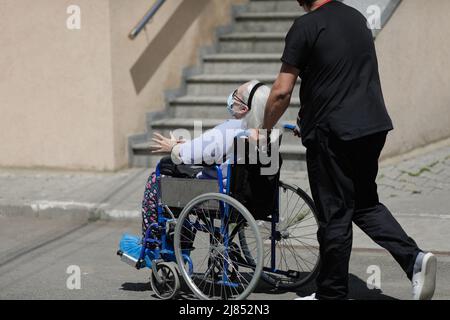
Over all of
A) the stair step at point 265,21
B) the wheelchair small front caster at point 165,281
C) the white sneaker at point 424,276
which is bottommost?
the wheelchair small front caster at point 165,281

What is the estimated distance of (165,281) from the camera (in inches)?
201

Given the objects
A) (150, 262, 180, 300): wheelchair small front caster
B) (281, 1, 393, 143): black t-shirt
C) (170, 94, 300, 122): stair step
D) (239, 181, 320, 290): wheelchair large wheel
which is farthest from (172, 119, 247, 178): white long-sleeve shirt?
(170, 94, 300, 122): stair step

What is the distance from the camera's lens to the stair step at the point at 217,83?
9.38 m

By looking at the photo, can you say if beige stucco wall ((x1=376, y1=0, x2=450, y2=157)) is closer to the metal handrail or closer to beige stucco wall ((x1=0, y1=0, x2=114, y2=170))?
the metal handrail

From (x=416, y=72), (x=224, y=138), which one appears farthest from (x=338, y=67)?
(x=416, y=72)

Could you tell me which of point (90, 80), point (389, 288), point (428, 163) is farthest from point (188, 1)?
point (389, 288)

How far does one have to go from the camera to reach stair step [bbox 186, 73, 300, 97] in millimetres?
9375

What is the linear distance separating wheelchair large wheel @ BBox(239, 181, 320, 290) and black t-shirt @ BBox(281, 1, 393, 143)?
66cm

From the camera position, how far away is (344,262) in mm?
4629

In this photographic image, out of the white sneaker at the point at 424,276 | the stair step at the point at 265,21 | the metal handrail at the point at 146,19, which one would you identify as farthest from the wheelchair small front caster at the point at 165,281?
the stair step at the point at 265,21

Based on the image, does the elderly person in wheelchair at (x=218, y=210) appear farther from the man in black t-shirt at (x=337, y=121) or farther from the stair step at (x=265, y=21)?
the stair step at (x=265, y=21)

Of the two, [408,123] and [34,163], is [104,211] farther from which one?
[408,123]

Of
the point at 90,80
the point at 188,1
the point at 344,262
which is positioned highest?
the point at 188,1
